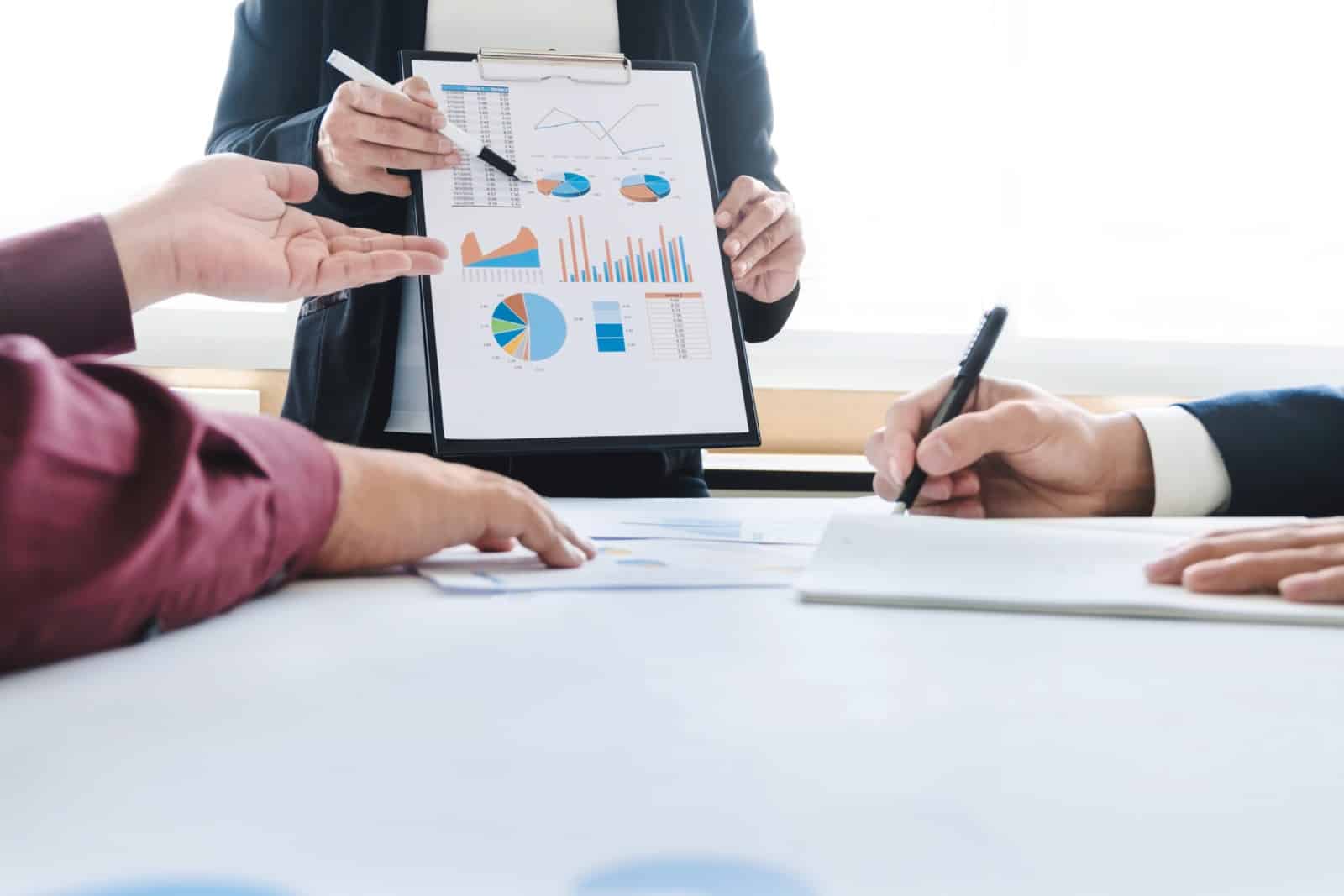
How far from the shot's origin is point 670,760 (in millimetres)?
332

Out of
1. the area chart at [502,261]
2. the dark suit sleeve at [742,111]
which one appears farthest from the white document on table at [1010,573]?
the dark suit sleeve at [742,111]

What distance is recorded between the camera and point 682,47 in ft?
4.65

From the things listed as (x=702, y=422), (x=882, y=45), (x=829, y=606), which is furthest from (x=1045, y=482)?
(x=882, y=45)

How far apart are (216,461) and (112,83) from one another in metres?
1.84

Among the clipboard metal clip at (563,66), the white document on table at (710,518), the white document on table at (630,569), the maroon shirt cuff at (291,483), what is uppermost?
the clipboard metal clip at (563,66)

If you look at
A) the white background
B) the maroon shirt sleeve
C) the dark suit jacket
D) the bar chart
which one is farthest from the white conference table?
the white background

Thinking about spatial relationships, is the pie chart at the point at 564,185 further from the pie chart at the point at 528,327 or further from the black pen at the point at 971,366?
the black pen at the point at 971,366

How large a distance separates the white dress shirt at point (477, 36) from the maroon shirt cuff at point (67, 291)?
1.96 feet

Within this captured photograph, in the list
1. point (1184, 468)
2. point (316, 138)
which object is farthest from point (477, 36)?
point (1184, 468)

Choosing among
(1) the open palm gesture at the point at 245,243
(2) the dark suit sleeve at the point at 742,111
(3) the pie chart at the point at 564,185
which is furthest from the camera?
(2) the dark suit sleeve at the point at 742,111

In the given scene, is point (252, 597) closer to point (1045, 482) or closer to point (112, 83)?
point (1045, 482)

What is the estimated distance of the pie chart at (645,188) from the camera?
1210 mm

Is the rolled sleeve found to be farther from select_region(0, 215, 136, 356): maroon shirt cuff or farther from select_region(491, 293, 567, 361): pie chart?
select_region(491, 293, 567, 361): pie chart

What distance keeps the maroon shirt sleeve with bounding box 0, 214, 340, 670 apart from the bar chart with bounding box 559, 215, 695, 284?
2.08 ft
